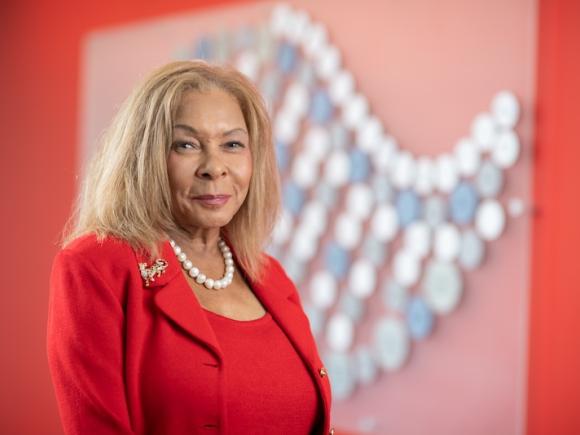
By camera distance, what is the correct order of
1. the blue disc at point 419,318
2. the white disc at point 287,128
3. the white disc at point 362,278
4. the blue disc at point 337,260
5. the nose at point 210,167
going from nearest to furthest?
the nose at point 210,167, the blue disc at point 419,318, the white disc at point 362,278, the blue disc at point 337,260, the white disc at point 287,128

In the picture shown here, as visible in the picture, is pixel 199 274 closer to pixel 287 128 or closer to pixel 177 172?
pixel 177 172

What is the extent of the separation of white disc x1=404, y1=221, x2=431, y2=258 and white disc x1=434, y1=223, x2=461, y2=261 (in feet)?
0.13

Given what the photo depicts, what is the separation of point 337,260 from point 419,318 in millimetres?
507

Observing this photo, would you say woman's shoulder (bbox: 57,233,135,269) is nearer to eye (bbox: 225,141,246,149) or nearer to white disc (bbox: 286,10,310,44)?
eye (bbox: 225,141,246,149)

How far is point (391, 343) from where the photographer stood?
3.68 meters

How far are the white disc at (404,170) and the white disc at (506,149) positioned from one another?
1.28 feet

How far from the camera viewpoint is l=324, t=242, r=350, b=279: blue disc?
3.90 m

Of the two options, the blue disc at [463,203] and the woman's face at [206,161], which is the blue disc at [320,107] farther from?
the woman's face at [206,161]

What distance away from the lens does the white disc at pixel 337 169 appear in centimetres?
390

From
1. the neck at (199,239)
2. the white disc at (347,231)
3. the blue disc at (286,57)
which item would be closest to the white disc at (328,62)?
the blue disc at (286,57)

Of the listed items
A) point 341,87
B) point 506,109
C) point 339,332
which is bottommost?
point 339,332

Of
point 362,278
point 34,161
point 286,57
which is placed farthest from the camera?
point 34,161

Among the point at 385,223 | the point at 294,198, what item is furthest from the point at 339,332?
the point at 294,198

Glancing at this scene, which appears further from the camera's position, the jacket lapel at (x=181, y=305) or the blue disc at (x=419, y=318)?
the blue disc at (x=419, y=318)
